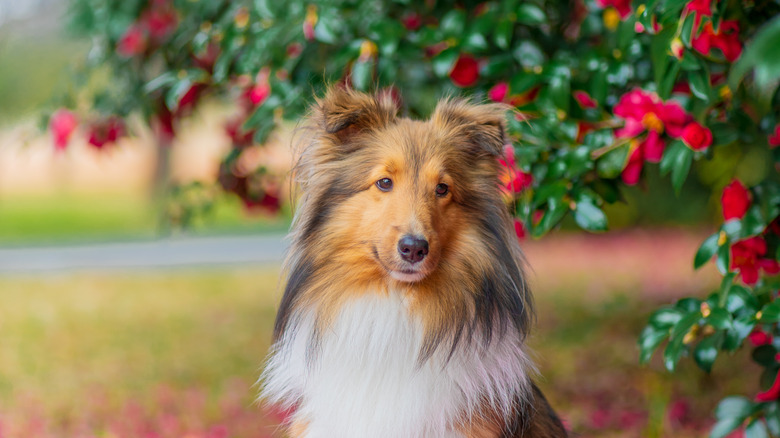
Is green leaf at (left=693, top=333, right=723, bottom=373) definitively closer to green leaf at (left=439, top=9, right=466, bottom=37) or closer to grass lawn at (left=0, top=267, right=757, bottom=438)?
grass lawn at (left=0, top=267, right=757, bottom=438)

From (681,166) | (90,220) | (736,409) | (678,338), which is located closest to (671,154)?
(681,166)

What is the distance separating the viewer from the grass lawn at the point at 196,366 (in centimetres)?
473

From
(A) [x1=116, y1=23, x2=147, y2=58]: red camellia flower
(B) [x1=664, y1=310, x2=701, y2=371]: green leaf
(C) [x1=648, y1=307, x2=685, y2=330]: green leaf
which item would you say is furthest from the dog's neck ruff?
(A) [x1=116, y1=23, x2=147, y2=58]: red camellia flower

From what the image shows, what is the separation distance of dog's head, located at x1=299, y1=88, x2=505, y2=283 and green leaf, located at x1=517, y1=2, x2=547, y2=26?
0.51 m

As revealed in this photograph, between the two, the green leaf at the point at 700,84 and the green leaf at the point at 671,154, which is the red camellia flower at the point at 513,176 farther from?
the green leaf at the point at 700,84

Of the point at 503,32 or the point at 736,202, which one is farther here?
the point at 503,32

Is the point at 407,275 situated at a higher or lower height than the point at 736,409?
higher

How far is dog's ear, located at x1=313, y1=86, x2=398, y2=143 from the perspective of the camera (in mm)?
2715

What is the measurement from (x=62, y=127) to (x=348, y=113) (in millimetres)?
2273

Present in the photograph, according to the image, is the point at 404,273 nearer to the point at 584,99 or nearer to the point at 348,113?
the point at 348,113

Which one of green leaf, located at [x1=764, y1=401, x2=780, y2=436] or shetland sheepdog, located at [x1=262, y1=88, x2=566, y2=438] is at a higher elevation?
shetland sheepdog, located at [x1=262, y1=88, x2=566, y2=438]

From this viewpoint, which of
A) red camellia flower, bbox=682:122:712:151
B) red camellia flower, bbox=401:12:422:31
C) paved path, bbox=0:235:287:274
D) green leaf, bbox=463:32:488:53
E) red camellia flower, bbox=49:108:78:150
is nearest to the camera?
red camellia flower, bbox=682:122:712:151

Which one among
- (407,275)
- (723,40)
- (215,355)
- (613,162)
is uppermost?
(723,40)

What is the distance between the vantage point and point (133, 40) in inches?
171
